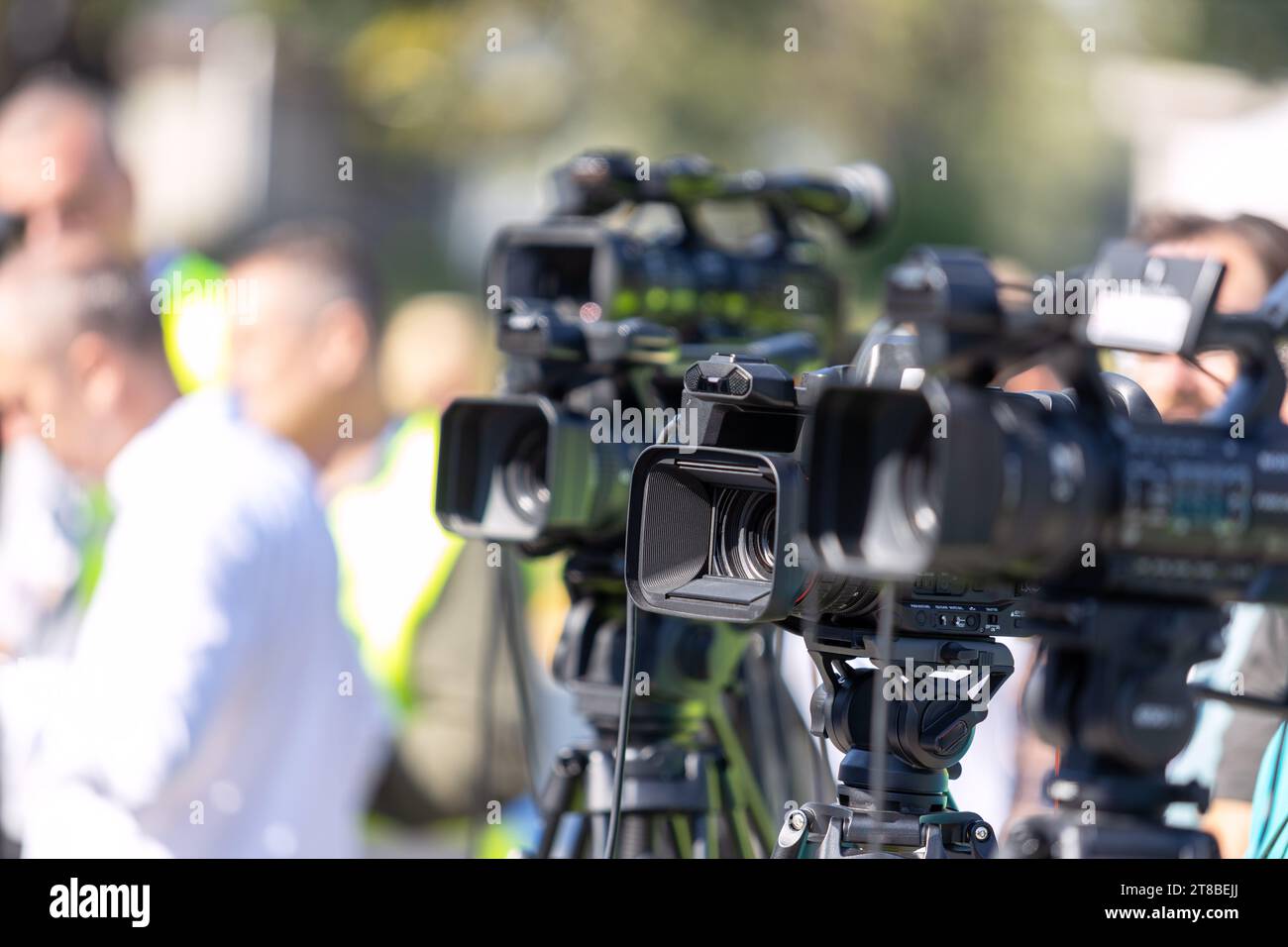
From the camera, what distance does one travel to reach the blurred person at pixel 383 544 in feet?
13.4

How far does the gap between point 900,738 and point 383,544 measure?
251 centimetres

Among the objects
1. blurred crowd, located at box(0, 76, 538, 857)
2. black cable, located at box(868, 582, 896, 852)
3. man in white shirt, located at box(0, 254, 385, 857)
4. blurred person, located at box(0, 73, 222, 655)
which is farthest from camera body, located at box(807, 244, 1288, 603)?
blurred person, located at box(0, 73, 222, 655)

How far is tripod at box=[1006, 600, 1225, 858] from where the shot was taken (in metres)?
1.77

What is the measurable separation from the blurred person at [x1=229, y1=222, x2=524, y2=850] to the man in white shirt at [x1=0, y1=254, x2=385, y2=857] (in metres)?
0.35

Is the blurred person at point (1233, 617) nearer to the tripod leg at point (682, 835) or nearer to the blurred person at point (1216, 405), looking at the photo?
the blurred person at point (1216, 405)

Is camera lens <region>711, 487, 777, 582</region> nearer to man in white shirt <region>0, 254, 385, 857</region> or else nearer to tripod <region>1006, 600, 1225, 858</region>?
tripod <region>1006, 600, 1225, 858</region>

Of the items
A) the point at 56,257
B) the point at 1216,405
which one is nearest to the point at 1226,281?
the point at 1216,405

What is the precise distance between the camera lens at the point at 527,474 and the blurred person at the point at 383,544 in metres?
1.29

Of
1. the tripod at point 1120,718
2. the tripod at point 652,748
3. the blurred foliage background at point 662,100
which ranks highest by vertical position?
the blurred foliage background at point 662,100

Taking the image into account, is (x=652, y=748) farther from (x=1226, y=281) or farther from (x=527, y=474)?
(x=1226, y=281)

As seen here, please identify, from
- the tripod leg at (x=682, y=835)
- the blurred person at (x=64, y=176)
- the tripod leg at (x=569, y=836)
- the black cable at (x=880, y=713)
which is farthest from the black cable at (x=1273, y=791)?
the blurred person at (x=64, y=176)

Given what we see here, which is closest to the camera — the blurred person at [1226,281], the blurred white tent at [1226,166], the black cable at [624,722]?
the black cable at [624,722]
